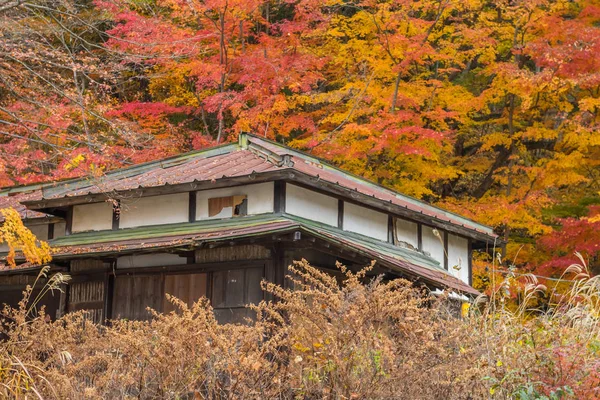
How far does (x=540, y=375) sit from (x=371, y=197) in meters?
7.13

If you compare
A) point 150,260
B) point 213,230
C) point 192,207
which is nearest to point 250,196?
point 213,230

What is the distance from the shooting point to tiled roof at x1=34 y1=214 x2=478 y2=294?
11438mm

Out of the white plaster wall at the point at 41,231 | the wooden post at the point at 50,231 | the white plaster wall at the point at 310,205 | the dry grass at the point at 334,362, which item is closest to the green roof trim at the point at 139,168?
the wooden post at the point at 50,231

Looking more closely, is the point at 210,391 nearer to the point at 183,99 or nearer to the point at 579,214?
the point at 579,214

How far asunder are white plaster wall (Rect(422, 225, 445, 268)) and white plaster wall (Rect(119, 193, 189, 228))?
5778 mm

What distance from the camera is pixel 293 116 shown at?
21.5 m

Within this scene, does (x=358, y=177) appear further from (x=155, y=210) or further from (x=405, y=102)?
(x=155, y=210)

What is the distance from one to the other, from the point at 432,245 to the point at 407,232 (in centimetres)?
119

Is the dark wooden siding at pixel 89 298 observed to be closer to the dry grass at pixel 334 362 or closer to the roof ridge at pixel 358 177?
the roof ridge at pixel 358 177

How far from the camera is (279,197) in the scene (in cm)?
1244

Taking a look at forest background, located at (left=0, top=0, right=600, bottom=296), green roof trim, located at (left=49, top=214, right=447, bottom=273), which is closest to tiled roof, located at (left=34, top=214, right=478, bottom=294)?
green roof trim, located at (left=49, top=214, right=447, bottom=273)

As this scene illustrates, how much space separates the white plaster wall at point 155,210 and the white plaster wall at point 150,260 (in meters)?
0.67

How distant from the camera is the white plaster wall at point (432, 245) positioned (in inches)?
649

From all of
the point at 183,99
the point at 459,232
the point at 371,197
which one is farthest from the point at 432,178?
the point at 183,99
